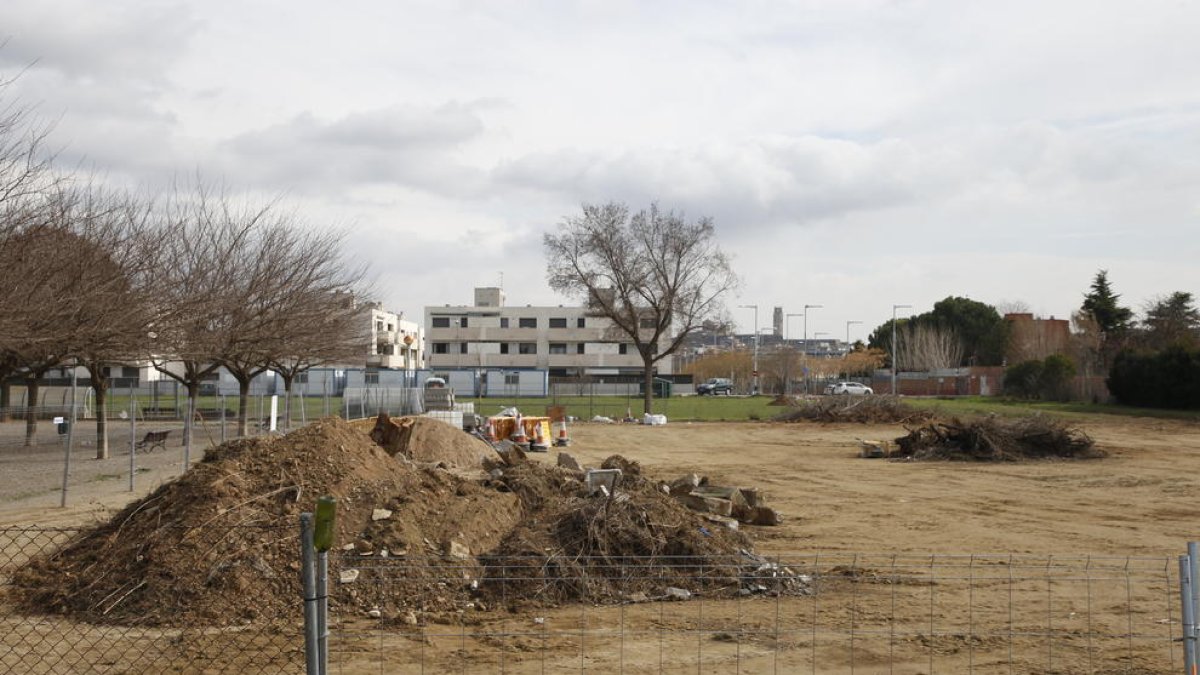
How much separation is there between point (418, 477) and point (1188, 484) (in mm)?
18056

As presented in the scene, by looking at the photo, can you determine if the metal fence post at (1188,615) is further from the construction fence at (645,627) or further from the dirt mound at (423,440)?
the dirt mound at (423,440)

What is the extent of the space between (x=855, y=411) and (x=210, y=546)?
44.4 metres

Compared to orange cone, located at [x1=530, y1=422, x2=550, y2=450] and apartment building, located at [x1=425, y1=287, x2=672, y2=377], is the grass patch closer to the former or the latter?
orange cone, located at [x1=530, y1=422, x2=550, y2=450]

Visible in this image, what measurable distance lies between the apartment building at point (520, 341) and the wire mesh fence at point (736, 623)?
317 feet

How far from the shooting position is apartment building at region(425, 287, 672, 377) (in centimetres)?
10862

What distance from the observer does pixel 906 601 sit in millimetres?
10656

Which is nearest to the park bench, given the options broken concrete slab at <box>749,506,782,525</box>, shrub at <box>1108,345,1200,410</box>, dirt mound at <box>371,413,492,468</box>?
dirt mound at <box>371,413,492,468</box>

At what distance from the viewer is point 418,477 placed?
11977 millimetres

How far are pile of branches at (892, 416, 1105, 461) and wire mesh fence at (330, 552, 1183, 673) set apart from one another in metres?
18.4

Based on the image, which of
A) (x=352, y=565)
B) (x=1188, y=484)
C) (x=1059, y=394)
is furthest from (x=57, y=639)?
(x=1059, y=394)

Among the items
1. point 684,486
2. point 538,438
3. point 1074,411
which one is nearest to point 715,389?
point 1074,411

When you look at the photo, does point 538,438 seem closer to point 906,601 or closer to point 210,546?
point 906,601

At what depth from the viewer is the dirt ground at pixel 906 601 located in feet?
27.4

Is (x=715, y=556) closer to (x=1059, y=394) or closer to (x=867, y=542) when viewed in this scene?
(x=867, y=542)
